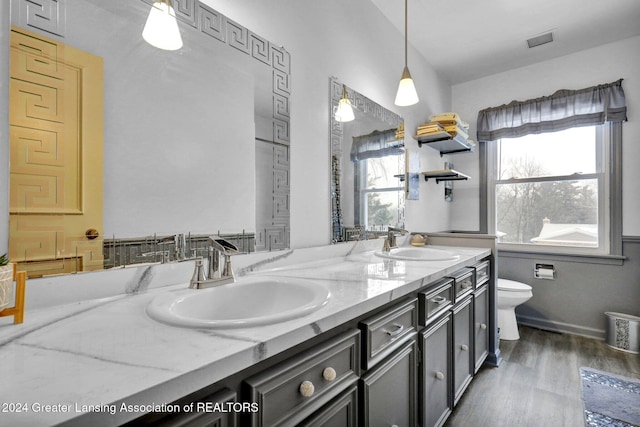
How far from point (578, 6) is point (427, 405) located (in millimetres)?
2789

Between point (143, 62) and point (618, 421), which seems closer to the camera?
point (143, 62)

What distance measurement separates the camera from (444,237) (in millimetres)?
2477

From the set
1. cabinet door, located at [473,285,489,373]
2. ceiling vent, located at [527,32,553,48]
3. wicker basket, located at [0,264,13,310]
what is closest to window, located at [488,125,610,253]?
ceiling vent, located at [527,32,553,48]

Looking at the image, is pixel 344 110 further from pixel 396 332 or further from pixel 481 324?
pixel 481 324

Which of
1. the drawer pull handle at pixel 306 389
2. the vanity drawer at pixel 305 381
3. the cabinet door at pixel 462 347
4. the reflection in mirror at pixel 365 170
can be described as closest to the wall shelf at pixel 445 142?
the reflection in mirror at pixel 365 170

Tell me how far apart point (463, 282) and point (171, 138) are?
1584 millimetres

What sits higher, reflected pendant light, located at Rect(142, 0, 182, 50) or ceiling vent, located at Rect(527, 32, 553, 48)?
ceiling vent, located at Rect(527, 32, 553, 48)

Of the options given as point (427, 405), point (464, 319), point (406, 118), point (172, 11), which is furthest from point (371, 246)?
point (172, 11)

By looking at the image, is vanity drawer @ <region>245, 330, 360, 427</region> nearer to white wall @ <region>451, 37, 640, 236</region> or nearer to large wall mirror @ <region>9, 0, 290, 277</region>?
large wall mirror @ <region>9, 0, 290, 277</region>

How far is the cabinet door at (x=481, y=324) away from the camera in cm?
191

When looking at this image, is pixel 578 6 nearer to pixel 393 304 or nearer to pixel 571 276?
pixel 571 276

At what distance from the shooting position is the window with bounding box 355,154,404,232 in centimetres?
198

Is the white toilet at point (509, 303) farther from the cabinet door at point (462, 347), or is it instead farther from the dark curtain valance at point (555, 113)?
the dark curtain valance at point (555, 113)

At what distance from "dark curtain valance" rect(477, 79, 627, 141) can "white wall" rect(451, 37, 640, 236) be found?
9cm
